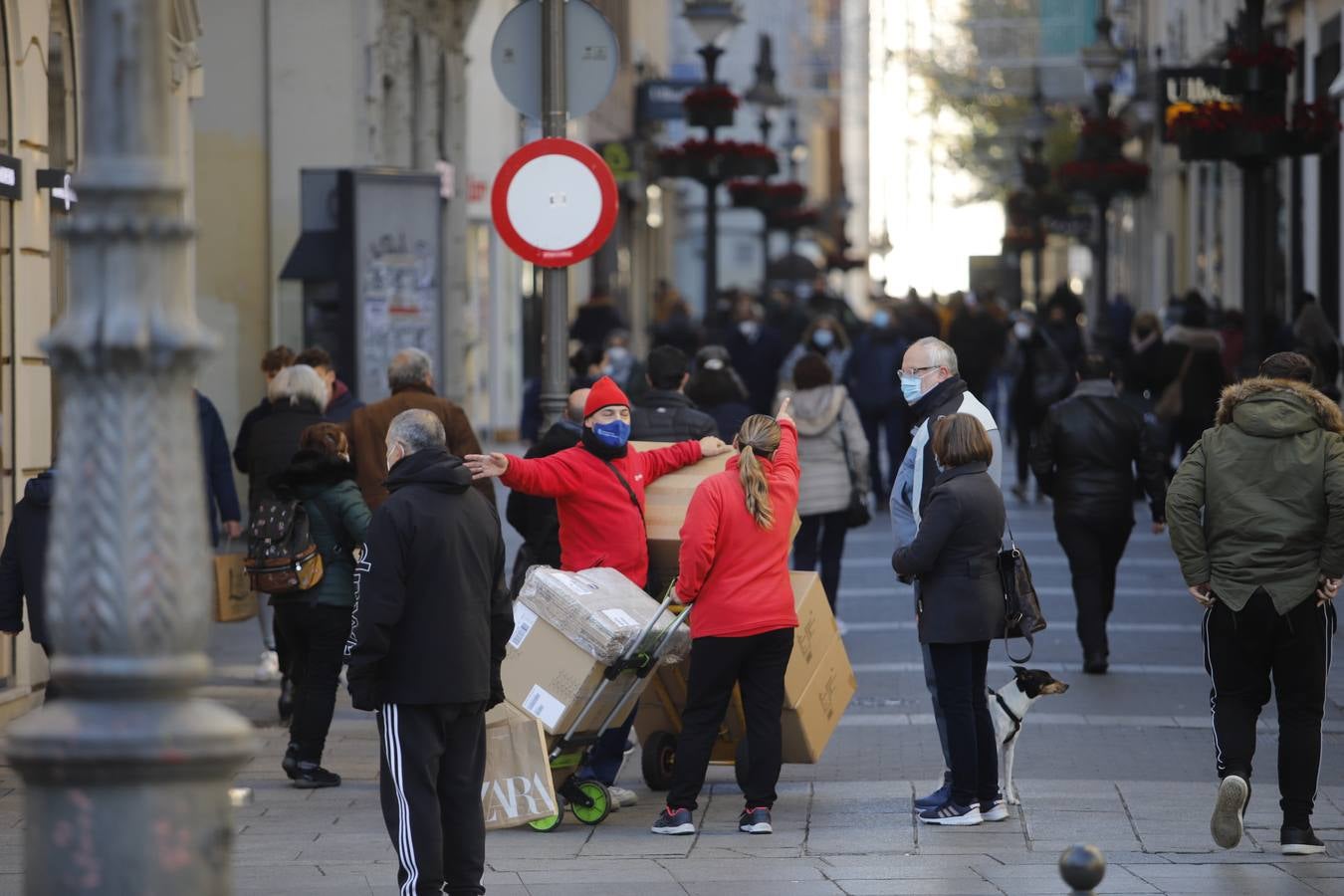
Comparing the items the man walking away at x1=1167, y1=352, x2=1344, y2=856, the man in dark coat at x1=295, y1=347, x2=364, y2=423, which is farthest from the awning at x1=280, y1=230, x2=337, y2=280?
the man walking away at x1=1167, y1=352, x2=1344, y2=856

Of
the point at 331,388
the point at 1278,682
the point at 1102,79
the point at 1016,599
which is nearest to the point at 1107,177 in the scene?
the point at 1102,79

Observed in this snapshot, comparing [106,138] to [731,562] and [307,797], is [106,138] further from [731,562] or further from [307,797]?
[307,797]

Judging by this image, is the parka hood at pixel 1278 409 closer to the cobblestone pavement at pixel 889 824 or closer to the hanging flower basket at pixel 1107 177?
the cobblestone pavement at pixel 889 824

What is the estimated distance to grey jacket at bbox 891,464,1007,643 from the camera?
880cm

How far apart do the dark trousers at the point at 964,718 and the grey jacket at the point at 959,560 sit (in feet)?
0.30

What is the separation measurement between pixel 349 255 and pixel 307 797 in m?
7.04

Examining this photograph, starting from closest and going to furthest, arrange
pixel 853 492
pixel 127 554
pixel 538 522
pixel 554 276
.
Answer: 1. pixel 127 554
2. pixel 538 522
3. pixel 554 276
4. pixel 853 492

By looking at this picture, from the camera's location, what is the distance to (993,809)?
897 cm

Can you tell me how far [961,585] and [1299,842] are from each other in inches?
58.8

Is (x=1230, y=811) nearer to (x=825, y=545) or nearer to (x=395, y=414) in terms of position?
(x=395, y=414)

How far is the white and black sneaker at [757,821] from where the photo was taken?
881 centimetres

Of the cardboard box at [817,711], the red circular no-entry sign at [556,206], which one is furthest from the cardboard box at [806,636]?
the red circular no-entry sign at [556,206]

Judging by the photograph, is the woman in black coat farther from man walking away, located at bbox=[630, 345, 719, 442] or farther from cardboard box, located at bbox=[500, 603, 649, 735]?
man walking away, located at bbox=[630, 345, 719, 442]

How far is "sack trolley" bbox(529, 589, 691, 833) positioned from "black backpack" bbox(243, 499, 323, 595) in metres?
1.53
